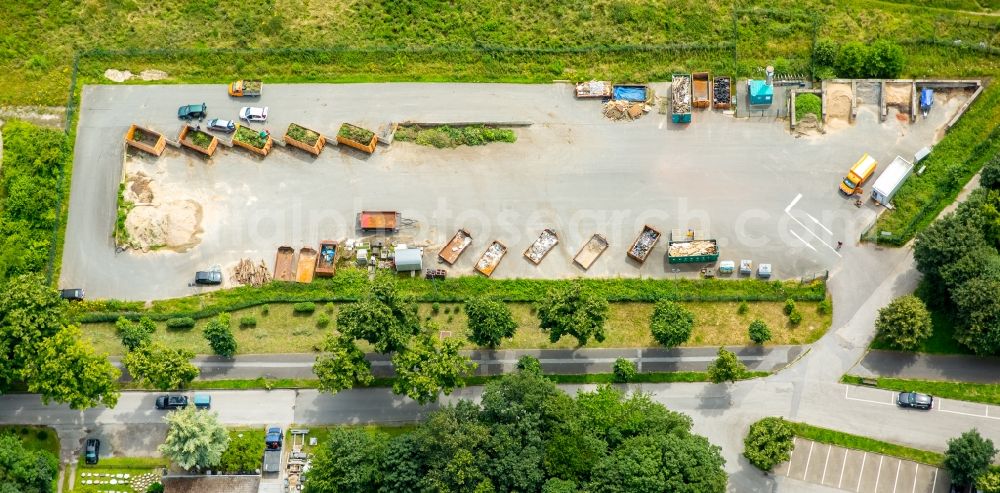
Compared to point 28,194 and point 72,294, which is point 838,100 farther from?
point 28,194

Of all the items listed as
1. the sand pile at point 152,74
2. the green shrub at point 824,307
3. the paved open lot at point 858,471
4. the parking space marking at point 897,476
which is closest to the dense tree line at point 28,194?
the sand pile at point 152,74

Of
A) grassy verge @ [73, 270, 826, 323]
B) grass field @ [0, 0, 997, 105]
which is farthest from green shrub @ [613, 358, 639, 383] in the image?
grass field @ [0, 0, 997, 105]

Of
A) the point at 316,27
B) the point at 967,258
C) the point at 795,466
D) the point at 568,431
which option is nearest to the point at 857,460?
the point at 795,466

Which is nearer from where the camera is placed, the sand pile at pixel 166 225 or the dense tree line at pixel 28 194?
the dense tree line at pixel 28 194

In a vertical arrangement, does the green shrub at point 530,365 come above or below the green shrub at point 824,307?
below

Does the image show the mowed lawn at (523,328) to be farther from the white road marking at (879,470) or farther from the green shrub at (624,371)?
the white road marking at (879,470)

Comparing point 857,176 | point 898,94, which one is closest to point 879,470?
point 857,176
